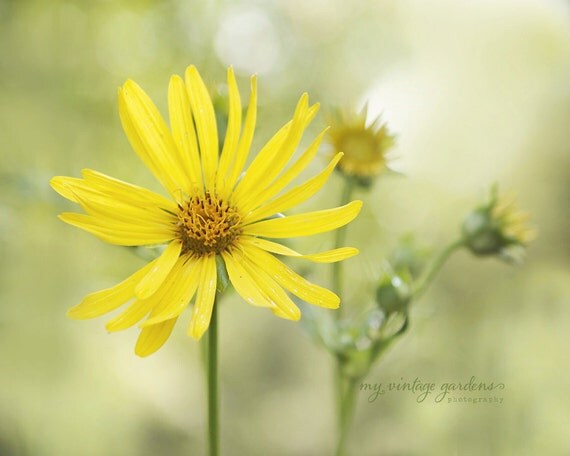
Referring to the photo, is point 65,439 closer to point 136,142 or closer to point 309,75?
point 136,142

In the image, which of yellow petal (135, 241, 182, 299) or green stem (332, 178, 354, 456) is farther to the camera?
green stem (332, 178, 354, 456)

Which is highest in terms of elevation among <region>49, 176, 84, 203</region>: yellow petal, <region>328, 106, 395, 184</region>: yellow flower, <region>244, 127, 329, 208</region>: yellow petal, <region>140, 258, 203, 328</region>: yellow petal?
<region>328, 106, 395, 184</region>: yellow flower

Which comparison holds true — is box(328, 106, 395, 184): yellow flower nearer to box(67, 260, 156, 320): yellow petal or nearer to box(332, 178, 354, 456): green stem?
box(332, 178, 354, 456): green stem

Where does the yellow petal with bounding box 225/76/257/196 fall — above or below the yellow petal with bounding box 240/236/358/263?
above

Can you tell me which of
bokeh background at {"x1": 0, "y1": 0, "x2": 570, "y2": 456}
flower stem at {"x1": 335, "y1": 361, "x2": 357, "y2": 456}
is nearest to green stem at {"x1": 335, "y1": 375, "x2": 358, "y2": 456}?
flower stem at {"x1": 335, "y1": 361, "x2": 357, "y2": 456}

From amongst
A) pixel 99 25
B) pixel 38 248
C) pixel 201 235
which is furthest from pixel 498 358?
pixel 99 25

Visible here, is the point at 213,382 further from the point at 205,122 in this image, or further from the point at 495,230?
the point at 495,230
